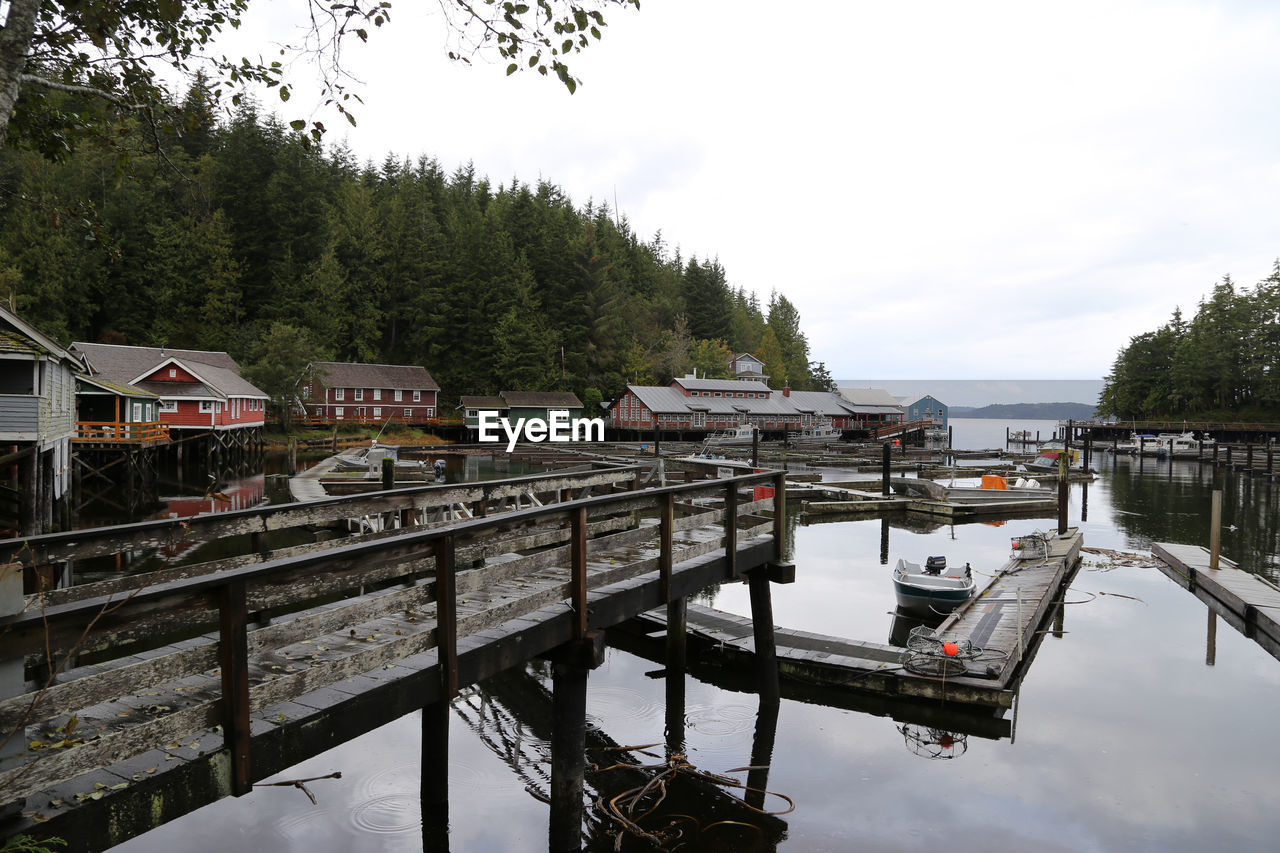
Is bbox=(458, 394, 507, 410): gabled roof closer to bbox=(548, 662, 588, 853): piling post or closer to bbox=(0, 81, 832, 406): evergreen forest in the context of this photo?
bbox=(0, 81, 832, 406): evergreen forest

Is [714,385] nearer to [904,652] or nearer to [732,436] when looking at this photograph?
[732,436]

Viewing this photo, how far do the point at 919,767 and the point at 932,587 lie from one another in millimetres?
7552

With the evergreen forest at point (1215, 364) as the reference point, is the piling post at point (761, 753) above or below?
below

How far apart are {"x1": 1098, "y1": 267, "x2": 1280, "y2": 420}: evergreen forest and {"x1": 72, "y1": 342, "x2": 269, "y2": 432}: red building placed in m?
118

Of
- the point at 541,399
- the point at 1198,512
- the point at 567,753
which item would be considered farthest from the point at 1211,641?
the point at 541,399

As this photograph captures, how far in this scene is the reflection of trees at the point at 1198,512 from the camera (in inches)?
1132

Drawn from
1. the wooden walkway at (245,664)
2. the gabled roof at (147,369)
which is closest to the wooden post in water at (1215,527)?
the wooden walkway at (245,664)

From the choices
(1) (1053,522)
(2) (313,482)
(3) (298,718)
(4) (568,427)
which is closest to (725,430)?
(4) (568,427)

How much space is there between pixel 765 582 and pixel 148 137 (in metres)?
9.83

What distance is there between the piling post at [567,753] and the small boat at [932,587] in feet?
40.9

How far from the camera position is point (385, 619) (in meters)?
6.89

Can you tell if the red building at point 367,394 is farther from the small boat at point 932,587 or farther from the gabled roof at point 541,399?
the small boat at point 932,587

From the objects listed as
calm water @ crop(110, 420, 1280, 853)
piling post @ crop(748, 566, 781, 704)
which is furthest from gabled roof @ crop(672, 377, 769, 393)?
piling post @ crop(748, 566, 781, 704)

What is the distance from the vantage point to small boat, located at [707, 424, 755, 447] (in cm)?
7421
